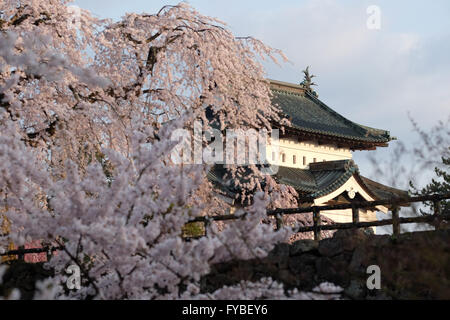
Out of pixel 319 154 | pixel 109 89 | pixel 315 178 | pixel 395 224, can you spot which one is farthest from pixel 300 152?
pixel 395 224

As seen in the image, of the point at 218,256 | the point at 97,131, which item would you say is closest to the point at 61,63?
the point at 218,256

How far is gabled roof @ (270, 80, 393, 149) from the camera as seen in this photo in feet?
88.6

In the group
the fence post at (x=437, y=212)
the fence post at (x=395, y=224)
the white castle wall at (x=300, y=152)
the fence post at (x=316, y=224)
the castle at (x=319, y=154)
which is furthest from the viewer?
the white castle wall at (x=300, y=152)

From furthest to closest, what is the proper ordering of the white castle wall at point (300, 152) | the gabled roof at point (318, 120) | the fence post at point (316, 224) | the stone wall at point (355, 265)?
1. the gabled roof at point (318, 120)
2. the white castle wall at point (300, 152)
3. the fence post at point (316, 224)
4. the stone wall at point (355, 265)

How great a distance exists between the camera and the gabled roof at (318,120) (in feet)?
88.6

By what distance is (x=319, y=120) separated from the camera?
93.2 ft

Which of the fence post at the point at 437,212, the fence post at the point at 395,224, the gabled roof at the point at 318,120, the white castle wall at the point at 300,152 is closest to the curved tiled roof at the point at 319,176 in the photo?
the white castle wall at the point at 300,152

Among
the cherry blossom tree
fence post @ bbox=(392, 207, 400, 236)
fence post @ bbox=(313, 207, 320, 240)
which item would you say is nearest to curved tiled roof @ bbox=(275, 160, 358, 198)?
the cherry blossom tree

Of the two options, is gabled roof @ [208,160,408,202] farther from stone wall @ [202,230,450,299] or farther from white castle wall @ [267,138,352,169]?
stone wall @ [202,230,450,299]

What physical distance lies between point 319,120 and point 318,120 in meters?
0.08

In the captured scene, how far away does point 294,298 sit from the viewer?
25.2ft

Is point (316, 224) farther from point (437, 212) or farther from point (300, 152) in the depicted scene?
point (300, 152)

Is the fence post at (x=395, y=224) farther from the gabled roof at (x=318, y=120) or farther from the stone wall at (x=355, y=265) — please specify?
the gabled roof at (x=318, y=120)
